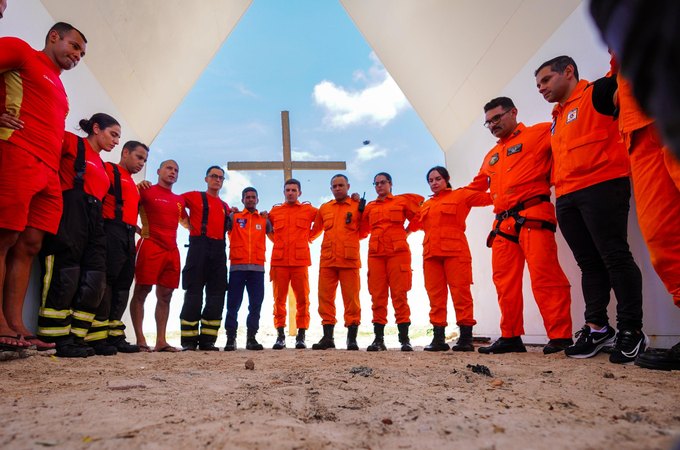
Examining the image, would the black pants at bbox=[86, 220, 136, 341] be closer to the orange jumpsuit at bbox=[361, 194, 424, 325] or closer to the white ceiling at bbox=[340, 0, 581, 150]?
the orange jumpsuit at bbox=[361, 194, 424, 325]

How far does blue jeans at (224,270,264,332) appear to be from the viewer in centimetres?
439

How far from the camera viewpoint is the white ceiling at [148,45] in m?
3.60

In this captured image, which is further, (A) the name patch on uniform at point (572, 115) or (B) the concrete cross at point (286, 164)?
(B) the concrete cross at point (286, 164)

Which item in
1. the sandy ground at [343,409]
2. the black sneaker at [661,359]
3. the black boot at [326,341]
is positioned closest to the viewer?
the sandy ground at [343,409]

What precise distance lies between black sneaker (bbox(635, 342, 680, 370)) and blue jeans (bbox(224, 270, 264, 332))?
11.4 feet

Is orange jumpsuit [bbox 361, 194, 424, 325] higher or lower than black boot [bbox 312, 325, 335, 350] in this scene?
higher

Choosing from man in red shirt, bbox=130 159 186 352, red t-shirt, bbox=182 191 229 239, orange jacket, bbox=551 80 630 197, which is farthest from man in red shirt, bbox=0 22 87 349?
orange jacket, bbox=551 80 630 197

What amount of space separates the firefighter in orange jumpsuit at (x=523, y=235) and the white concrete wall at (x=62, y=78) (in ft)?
10.8

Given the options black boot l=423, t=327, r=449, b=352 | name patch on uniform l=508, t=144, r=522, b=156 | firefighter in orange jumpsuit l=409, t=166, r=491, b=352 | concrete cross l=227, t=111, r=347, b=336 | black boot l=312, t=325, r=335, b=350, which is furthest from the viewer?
concrete cross l=227, t=111, r=347, b=336

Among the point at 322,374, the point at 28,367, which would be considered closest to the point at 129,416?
the point at 322,374

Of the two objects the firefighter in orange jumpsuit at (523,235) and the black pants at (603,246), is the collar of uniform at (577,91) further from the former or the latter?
the black pants at (603,246)

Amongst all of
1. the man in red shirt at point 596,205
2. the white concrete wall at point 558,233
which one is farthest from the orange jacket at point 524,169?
the white concrete wall at point 558,233

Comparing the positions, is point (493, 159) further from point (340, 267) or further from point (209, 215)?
point (209, 215)

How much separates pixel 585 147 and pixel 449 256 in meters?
1.56
